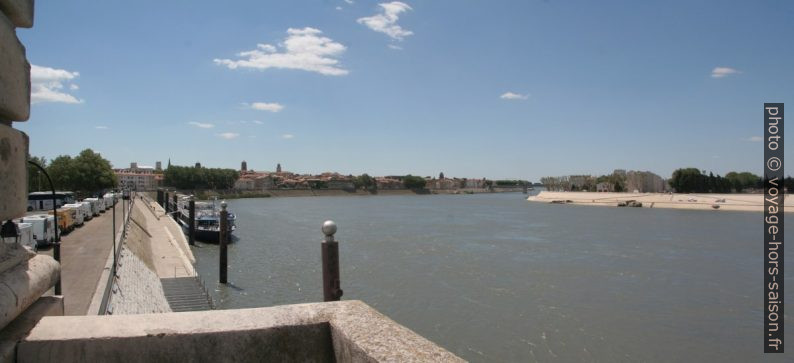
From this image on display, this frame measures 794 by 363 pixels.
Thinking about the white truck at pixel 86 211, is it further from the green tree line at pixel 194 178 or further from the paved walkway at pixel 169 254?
the green tree line at pixel 194 178

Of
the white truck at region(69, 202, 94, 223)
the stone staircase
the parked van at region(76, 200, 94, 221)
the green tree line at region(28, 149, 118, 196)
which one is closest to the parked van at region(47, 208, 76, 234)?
the white truck at region(69, 202, 94, 223)

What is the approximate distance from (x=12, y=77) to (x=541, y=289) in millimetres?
22466

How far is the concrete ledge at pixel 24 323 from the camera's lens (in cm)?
247

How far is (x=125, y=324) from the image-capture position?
272 cm

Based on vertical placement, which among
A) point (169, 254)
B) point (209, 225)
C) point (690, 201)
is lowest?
point (169, 254)

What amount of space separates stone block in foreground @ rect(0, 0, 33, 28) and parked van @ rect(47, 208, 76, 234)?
27997 millimetres

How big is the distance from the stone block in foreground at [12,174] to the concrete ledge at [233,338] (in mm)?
613

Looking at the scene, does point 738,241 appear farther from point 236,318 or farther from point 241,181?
point 241,181

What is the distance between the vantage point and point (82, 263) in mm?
18688

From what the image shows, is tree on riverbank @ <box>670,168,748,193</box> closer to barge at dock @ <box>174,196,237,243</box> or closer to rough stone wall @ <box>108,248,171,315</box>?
barge at dock @ <box>174,196,237,243</box>

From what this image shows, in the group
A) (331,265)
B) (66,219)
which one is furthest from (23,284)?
(66,219)

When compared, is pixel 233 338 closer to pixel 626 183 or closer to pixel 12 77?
pixel 12 77

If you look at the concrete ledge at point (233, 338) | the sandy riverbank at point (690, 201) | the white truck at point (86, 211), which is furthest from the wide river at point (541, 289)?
the sandy riverbank at point (690, 201)

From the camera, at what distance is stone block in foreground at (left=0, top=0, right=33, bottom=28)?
2.75 metres
